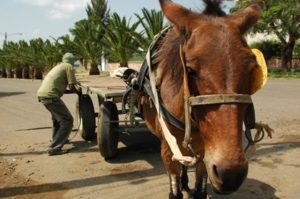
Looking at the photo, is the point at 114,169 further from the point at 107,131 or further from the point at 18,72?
the point at 18,72

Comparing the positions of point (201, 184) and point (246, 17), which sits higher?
point (246, 17)

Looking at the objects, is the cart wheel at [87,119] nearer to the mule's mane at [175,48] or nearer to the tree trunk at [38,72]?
the mule's mane at [175,48]

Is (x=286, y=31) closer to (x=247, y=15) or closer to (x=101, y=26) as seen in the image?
(x=101, y=26)

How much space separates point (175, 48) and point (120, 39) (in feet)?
86.1

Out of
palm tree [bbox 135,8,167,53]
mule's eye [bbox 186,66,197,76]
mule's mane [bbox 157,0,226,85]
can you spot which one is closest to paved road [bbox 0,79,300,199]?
mule's mane [bbox 157,0,226,85]

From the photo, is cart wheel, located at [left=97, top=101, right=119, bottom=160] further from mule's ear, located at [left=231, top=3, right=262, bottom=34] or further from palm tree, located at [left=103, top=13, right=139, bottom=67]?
palm tree, located at [left=103, top=13, right=139, bottom=67]

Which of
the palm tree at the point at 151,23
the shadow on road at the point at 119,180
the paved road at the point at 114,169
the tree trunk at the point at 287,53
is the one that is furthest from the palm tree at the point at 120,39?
the shadow on road at the point at 119,180

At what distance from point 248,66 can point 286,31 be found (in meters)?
33.9

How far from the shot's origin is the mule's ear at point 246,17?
2.66 m

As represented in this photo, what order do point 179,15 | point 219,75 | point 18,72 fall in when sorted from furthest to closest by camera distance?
point 18,72, point 179,15, point 219,75

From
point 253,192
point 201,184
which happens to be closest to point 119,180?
point 201,184

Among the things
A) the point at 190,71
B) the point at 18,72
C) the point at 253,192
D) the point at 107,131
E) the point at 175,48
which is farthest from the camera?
the point at 18,72

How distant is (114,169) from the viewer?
6348 millimetres

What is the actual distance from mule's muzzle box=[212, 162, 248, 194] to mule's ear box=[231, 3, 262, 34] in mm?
907
